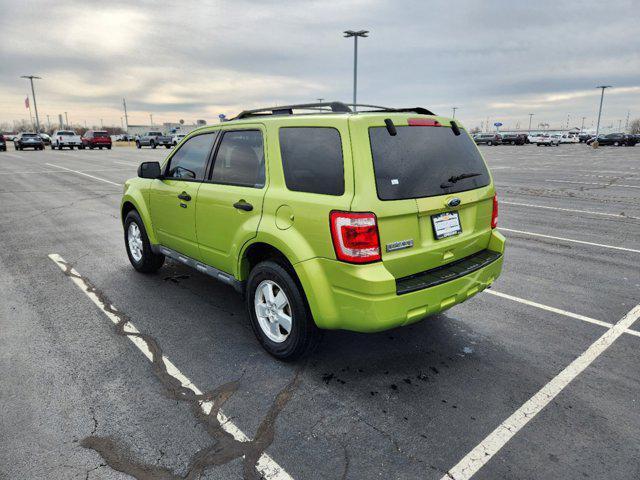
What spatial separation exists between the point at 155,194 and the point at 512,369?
3987 millimetres

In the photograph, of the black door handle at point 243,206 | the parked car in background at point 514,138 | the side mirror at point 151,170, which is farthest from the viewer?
the parked car in background at point 514,138

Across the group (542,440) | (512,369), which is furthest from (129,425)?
→ (512,369)

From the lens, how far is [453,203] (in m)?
3.35

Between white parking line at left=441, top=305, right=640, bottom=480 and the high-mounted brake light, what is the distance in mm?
2103

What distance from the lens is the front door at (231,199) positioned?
11.9 feet

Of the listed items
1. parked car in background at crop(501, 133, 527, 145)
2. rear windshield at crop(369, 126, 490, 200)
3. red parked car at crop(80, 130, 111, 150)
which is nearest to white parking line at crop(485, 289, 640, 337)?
rear windshield at crop(369, 126, 490, 200)

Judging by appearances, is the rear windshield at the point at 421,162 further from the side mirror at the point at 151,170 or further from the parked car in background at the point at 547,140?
the parked car in background at the point at 547,140

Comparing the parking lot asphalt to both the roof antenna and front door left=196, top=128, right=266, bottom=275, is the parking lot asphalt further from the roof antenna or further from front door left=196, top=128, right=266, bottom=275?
the roof antenna

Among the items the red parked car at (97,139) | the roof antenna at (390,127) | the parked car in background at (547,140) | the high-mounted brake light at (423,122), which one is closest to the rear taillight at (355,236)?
the roof antenna at (390,127)

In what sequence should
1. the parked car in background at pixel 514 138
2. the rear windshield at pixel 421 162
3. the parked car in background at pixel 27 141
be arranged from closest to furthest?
the rear windshield at pixel 421 162
the parked car in background at pixel 27 141
the parked car in background at pixel 514 138

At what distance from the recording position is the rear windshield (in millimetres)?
3049

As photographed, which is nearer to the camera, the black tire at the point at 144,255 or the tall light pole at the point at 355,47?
the black tire at the point at 144,255

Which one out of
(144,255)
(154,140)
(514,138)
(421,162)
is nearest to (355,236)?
(421,162)

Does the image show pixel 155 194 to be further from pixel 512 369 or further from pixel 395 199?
pixel 512 369
